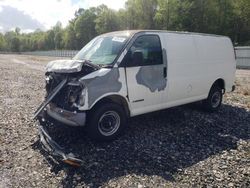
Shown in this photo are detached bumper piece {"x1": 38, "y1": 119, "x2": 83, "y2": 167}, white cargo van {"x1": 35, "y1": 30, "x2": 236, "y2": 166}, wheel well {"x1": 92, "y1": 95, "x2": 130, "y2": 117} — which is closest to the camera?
detached bumper piece {"x1": 38, "y1": 119, "x2": 83, "y2": 167}

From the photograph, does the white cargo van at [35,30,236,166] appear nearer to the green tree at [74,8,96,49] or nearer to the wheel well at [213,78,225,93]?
the wheel well at [213,78,225,93]

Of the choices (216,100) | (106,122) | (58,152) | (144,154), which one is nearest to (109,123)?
(106,122)

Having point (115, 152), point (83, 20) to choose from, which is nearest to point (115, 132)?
point (115, 152)

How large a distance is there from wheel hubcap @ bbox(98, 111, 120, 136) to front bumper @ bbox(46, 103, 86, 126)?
423 mm

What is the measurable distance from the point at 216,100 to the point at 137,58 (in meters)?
3.68

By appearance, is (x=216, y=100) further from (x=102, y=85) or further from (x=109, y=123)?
(x=102, y=85)

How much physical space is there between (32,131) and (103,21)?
65.1 meters

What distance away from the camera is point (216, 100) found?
8297 mm

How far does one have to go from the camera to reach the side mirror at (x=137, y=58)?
566 centimetres

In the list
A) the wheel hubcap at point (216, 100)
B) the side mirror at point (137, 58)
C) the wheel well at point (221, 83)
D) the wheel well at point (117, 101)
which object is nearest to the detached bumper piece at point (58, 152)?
the wheel well at point (117, 101)

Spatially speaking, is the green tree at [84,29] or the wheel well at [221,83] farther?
the green tree at [84,29]

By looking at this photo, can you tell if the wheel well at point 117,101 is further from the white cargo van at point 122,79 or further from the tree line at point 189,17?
the tree line at point 189,17

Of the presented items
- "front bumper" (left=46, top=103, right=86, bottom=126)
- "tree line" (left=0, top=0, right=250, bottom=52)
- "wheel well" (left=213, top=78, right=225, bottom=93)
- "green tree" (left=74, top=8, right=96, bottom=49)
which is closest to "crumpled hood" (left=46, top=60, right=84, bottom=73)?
"front bumper" (left=46, top=103, right=86, bottom=126)

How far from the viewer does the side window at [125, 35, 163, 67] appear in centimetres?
567
